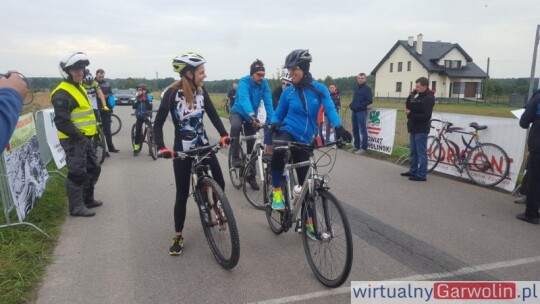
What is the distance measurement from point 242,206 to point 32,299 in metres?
3.13

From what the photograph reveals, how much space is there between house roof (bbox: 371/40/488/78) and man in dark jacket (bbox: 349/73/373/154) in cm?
4589

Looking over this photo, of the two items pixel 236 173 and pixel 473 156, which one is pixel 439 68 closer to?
pixel 473 156

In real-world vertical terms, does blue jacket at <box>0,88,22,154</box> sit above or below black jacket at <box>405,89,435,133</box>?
above

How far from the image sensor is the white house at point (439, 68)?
5347 centimetres

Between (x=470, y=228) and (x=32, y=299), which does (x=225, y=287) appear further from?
(x=470, y=228)

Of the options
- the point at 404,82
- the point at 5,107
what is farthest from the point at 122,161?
the point at 404,82

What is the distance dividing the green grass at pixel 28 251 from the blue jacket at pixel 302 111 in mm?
2905

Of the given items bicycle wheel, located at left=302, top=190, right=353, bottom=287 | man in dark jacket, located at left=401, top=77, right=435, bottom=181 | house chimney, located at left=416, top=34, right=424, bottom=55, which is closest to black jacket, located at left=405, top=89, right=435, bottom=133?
man in dark jacket, located at left=401, top=77, right=435, bottom=181

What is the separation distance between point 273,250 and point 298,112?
5.13ft

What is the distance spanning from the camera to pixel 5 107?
63.4 inches

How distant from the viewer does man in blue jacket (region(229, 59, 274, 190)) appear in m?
6.23

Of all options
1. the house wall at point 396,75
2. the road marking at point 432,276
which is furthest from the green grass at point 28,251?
the house wall at point 396,75

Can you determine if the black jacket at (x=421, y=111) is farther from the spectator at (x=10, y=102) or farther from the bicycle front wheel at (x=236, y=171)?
the spectator at (x=10, y=102)

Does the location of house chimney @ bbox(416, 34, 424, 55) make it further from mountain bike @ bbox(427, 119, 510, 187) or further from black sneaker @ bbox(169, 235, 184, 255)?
black sneaker @ bbox(169, 235, 184, 255)
